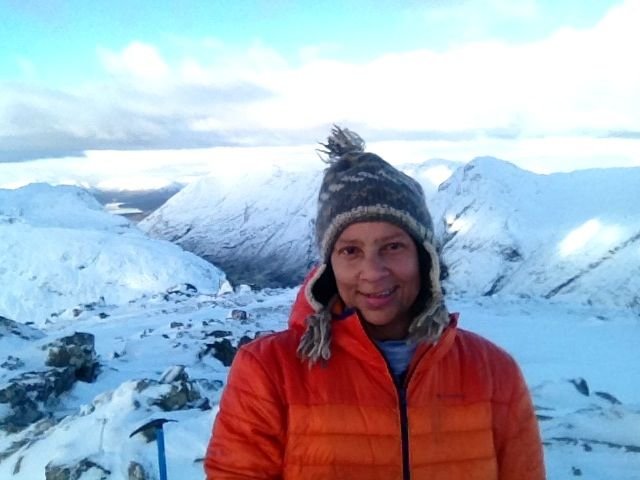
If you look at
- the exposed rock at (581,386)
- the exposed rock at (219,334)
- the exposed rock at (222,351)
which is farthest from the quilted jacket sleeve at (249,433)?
the exposed rock at (219,334)

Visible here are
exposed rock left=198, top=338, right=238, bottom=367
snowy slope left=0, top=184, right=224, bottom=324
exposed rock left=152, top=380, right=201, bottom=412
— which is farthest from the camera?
snowy slope left=0, top=184, right=224, bottom=324

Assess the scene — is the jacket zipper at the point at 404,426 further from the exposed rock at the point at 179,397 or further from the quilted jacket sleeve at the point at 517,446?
the exposed rock at the point at 179,397

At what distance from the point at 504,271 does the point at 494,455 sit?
227 ft

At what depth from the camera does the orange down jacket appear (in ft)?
7.49

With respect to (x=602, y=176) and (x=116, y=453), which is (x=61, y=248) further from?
(x=116, y=453)

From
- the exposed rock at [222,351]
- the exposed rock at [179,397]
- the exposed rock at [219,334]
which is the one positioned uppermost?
the exposed rock at [179,397]

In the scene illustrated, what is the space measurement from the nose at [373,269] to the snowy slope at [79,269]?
266ft

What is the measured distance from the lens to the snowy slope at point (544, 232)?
5716cm

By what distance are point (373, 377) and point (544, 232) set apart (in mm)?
72625

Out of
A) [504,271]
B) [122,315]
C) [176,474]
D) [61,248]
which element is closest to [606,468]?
[176,474]

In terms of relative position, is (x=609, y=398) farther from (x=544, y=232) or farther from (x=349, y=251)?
(x=544, y=232)

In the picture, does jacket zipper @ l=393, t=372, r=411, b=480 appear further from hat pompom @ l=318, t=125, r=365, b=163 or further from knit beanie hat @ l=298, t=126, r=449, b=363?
hat pompom @ l=318, t=125, r=365, b=163

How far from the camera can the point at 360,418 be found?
2305 millimetres

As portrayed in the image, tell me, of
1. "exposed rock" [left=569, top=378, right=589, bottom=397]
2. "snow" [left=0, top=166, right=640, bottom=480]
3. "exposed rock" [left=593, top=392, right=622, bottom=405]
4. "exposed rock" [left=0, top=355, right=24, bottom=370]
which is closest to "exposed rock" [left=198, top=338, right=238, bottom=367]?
"snow" [left=0, top=166, right=640, bottom=480]
